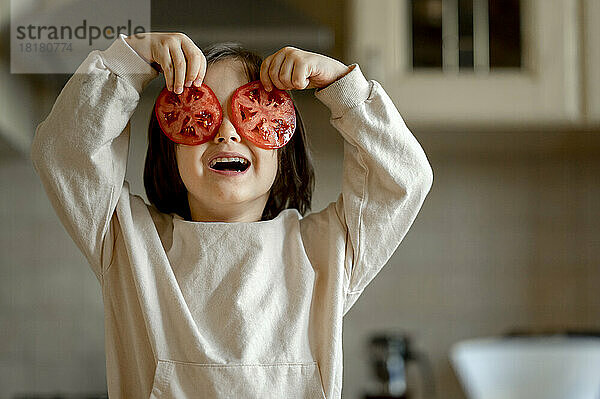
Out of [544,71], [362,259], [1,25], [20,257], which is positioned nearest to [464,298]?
[544,71]

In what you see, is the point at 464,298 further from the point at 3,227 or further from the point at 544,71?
the point at 3,227

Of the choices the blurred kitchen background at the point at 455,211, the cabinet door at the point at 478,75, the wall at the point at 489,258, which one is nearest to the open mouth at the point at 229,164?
the blurred kitchen background at the point at 455,211

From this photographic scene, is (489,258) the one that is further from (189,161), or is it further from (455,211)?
(189,161)

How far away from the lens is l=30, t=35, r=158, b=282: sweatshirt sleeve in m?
0.36

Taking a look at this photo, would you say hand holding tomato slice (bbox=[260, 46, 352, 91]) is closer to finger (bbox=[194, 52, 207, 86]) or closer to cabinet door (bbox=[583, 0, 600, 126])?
finger (bbox=[194, 52, 207, 86])

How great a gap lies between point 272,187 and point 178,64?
0.11 metres

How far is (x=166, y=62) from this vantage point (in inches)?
12.8

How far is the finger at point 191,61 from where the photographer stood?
327mm

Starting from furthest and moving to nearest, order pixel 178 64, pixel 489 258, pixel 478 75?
pixel 489 258 < pixel 478 75 < pixel 178 64

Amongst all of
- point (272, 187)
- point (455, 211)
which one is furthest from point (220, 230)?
point (455, 211)

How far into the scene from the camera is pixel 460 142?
1229 mm

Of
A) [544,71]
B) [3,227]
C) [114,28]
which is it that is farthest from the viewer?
[3,227]

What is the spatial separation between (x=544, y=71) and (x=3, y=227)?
0.86 meters

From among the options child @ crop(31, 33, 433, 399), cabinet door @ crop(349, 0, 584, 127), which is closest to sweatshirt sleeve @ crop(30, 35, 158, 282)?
child @ crop(31, 33, 433, 399)
